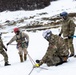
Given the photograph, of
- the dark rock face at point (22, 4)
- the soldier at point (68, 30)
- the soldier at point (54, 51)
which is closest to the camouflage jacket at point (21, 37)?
the soldier at point (68, 30)

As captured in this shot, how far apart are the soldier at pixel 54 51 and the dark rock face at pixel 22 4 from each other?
39832mm

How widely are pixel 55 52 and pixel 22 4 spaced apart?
136ft

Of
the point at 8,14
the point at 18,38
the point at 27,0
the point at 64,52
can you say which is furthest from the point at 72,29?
the point at 27,0

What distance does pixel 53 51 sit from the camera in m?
9.71

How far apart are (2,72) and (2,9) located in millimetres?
40665

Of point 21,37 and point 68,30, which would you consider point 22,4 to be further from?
point 68,30

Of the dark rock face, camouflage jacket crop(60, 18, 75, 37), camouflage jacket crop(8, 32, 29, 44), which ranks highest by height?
camouflage jacket crop(60, 18, 75, 37)

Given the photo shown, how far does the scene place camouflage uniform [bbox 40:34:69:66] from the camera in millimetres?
9633

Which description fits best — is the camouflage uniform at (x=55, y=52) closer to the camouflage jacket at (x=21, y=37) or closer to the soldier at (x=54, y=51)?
the soldier at (x=54, y=51)

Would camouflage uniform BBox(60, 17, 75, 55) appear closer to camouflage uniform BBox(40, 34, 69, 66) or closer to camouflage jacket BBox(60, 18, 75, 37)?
camouflage jacket BBox(60, 18, 75, 37)

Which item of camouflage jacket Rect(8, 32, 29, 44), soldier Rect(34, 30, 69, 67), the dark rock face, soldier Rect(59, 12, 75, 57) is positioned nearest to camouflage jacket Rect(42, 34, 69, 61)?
soldier Rect(34, 30, 69, 67)

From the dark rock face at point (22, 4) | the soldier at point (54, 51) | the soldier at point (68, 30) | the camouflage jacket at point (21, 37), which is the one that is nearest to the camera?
the soldier at point (54, 51)

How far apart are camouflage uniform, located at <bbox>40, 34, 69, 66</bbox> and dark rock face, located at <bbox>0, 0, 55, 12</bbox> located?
131 ft

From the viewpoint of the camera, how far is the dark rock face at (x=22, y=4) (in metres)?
49.8
